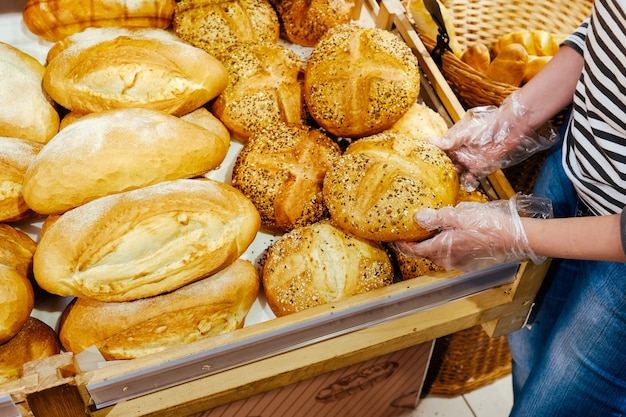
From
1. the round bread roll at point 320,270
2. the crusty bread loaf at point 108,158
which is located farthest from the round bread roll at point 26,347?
the round bread roll at point 320,270

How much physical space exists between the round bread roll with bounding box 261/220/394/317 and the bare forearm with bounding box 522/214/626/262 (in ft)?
1.17

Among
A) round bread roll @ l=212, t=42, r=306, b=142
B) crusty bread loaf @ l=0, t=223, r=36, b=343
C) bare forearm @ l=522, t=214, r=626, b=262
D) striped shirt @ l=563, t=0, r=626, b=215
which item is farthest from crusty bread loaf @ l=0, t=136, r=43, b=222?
striped shirt @ l=563, t=0, r=626, b=215

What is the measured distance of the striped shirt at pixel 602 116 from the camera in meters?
1.17

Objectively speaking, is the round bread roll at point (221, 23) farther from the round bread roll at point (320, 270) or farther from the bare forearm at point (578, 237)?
the bare forearm at point (578, 237)

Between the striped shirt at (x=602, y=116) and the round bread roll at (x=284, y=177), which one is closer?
the striped shirt at (x=602, y=116)

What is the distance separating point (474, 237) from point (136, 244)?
755mm

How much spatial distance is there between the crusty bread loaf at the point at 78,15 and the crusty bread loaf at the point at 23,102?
7.2 inches

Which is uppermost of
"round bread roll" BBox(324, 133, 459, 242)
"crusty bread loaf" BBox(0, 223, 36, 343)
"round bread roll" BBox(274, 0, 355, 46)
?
"round bread roll" BBox(274, 0, 355, 46)

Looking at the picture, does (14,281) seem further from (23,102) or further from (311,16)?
(311,16)

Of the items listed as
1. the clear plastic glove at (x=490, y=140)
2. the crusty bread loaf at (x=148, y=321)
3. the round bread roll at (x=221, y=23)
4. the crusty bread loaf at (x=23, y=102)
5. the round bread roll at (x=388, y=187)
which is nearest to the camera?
the crusty bread loaf at (x=148, y=321)

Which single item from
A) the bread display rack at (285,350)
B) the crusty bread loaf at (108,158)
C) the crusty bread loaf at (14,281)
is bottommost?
the bread display rack at (285,350)

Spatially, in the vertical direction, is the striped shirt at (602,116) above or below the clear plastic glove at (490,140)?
above

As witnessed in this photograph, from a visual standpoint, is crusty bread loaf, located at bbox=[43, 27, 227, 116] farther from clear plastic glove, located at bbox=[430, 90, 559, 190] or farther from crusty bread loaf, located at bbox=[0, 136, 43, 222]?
clear plastic glove, located at bbox=[430, 90, 559, 190]

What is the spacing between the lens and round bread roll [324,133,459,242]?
133cm
